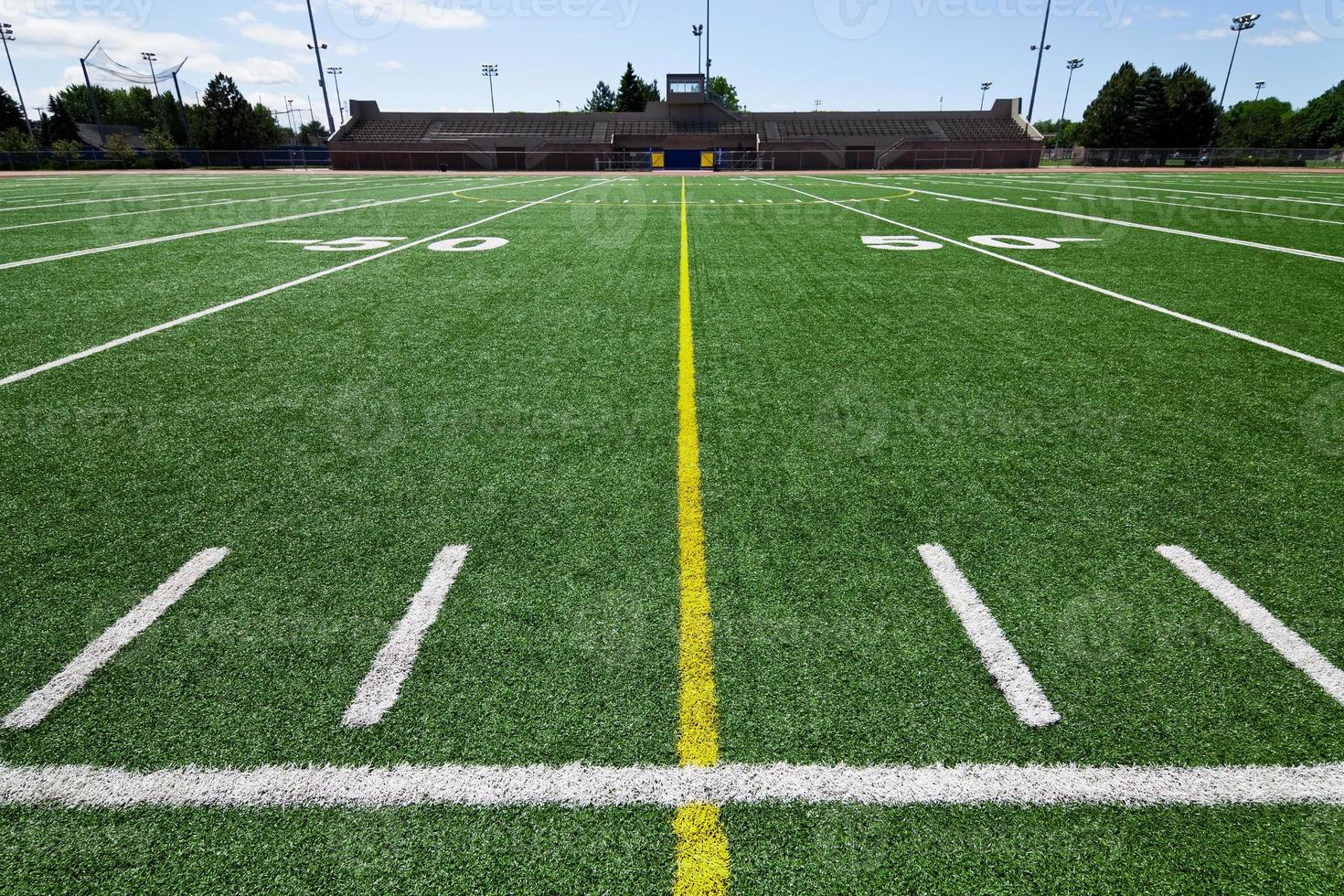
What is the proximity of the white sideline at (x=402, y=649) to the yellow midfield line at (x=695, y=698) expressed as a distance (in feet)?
2.89

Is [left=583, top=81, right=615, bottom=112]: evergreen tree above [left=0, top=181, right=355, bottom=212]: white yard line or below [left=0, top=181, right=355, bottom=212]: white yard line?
above

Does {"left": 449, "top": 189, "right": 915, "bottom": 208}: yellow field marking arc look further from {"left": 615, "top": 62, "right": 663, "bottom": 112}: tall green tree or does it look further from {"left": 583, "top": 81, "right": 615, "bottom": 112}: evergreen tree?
{"left": 583, "top": 81, "right": 615, "bottom": 112}: evergreen tree

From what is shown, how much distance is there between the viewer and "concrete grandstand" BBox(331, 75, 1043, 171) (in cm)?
4716

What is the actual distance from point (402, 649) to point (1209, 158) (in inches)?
2562

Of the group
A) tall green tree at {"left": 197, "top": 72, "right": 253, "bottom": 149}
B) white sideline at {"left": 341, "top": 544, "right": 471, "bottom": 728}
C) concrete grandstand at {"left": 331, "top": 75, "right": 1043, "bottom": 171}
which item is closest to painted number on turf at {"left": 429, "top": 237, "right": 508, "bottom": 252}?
white sideline at {"left": 341, "top": 544, "right": 471, "bottom": 728}

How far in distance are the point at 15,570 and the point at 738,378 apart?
3.76 m

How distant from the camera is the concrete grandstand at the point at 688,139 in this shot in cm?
4716

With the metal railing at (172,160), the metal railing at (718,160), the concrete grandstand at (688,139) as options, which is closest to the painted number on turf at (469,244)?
the metal railing at (718,160)

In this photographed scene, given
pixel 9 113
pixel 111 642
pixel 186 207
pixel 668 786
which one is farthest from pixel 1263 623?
pixel 9 113

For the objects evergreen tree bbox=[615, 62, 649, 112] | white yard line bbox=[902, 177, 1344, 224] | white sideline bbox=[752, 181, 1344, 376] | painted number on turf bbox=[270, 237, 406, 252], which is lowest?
white sideline bbox=[752, 181, 1344, 376]

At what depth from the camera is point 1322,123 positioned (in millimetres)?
76750

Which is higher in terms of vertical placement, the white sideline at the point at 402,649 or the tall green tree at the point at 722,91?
the tall green tree at the point at 722,91

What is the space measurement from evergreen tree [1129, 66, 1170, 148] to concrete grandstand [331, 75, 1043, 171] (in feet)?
59.9

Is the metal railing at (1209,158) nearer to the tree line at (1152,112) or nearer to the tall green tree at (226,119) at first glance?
the tree line at (1152,112)
